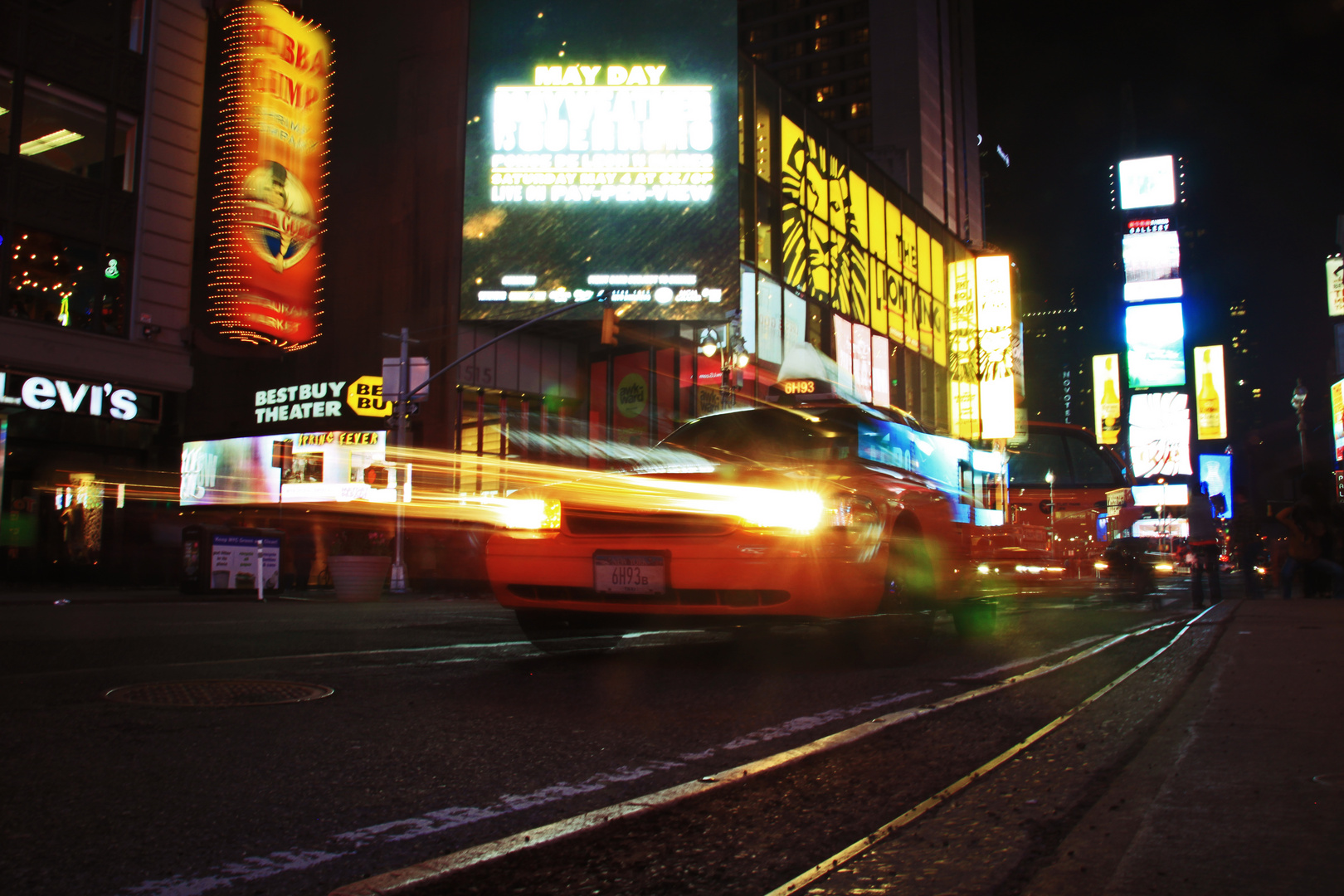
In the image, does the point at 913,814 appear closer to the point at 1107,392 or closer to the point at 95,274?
the point at 95,274

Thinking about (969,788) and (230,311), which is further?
(230,311)

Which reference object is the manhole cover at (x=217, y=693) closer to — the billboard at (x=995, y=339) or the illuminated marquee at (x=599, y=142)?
the illuminated marquee at (x=599, y=142)

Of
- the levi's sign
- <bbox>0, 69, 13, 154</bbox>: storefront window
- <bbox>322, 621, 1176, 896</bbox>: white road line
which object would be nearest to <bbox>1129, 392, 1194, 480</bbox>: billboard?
the levi's sign

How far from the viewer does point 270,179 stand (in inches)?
1039

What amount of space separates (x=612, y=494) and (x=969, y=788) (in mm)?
3072

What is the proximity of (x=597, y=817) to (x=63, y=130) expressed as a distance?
2355cm

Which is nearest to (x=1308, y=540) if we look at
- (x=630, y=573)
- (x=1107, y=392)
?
(x=630, y=573)

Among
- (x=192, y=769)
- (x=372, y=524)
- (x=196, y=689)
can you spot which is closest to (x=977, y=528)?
(x=196, y=689)

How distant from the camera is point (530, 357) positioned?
31.9 m

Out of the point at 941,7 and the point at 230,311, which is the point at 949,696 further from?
the point at 941,7

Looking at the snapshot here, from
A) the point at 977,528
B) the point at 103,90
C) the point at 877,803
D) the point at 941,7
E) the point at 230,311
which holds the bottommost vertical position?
the point at 877,803

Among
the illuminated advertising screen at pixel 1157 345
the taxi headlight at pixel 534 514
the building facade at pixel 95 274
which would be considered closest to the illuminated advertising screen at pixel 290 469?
the building facade at pixel 95 274

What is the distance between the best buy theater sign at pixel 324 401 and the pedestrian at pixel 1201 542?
2313cm

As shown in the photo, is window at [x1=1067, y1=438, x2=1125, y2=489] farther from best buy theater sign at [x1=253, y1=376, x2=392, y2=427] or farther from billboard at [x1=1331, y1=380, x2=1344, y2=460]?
billboard at [x1=1331, y1=380, x2=1344, y2=460]
